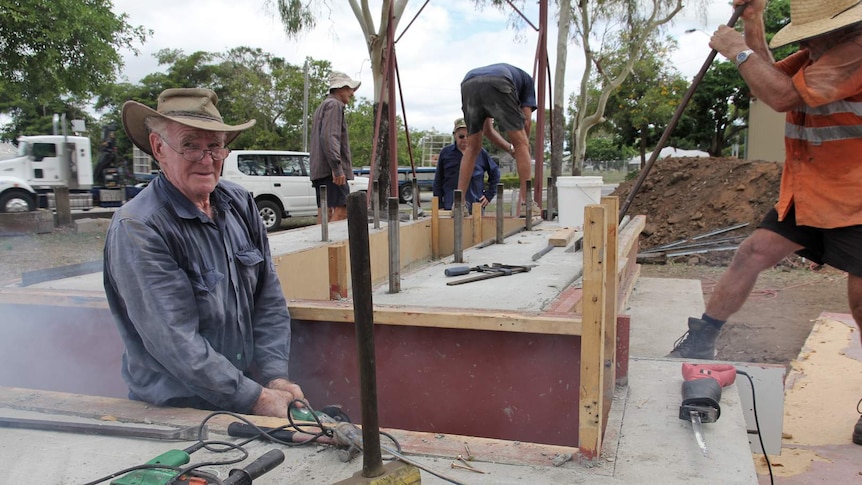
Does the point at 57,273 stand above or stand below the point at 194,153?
below

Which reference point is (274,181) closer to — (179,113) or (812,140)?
(179,113)

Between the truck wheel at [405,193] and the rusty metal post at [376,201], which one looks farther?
the truck wheel at [405,193]

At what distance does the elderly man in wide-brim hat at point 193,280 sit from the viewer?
2086 millimetres

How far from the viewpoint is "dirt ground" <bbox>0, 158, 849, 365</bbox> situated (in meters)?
5.71

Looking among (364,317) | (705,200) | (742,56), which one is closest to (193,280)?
(364,317)

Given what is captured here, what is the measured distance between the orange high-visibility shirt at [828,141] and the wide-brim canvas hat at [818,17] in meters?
0.09

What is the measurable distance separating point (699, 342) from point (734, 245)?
8.35 metres

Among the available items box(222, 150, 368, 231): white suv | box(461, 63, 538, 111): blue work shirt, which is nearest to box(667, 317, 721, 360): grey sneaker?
box(461, 63, 538, 111): blue work shirt

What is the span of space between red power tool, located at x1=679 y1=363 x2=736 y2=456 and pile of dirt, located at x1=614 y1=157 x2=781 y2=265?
8113 millimetres

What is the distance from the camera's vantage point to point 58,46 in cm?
1215

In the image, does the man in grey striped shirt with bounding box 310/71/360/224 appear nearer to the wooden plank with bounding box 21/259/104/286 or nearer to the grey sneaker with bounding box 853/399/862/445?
the wooden plank with bounding box 21/259/104/286

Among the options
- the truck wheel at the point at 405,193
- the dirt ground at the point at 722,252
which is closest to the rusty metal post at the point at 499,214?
the dirt ground at the point at 722,252

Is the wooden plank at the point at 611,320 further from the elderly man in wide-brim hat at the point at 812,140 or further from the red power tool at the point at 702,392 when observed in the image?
the elderly man in wide-brim hat at the point at 812,140

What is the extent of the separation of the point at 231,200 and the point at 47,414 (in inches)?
37.8
